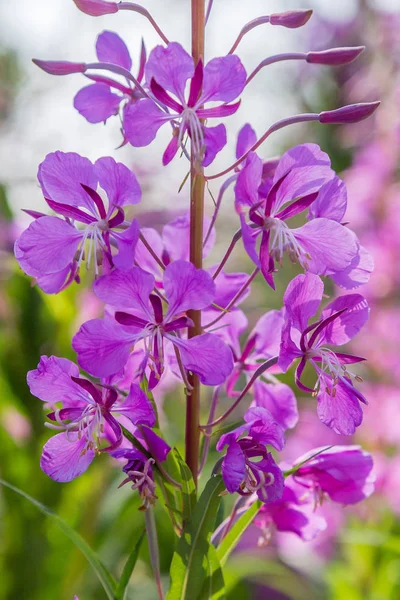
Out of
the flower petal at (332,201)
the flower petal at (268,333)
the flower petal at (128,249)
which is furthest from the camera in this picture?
the flower petal at (268,333)

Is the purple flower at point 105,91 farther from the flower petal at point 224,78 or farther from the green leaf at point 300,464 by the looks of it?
the green leaf at point 300,464

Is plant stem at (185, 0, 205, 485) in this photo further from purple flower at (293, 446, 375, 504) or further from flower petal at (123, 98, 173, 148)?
purple flower at (293, 446, 375, 504)

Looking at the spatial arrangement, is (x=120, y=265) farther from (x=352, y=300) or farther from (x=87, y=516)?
(x=87, y=516)

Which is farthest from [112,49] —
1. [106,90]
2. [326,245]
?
[326,245]

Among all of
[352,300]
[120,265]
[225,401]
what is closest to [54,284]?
[120,265]

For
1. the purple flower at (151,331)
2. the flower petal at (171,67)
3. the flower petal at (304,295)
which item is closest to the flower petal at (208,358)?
the purple flower at (151,331)

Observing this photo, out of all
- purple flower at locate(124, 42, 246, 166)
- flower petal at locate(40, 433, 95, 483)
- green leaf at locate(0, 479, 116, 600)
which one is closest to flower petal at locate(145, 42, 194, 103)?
purple flower at locate(124, 42, 246, 166)

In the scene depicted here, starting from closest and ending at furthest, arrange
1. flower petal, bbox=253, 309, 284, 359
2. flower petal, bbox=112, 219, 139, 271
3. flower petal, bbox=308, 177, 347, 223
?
1. flower petal, bbox=112, 219, 139, 271
2. flower petal, bbox=308, 177, 347, 223
3. flower petal, bbox=253, 309, 284, 359
